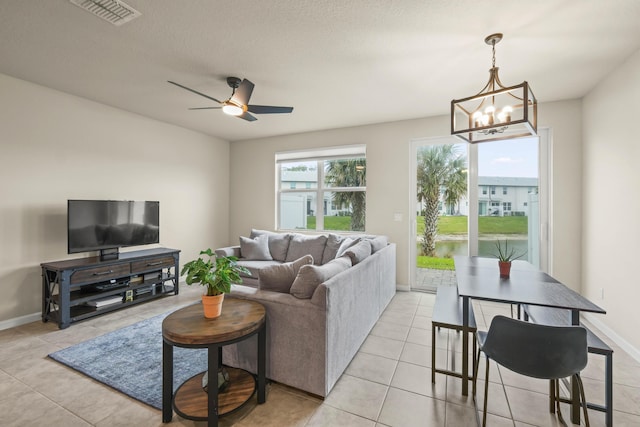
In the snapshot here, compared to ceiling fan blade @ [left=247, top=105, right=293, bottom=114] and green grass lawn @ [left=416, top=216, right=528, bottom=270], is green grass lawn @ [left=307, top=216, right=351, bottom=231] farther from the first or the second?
ceiling fan blade @ [left=247, top=105, right=293, bottom=114]

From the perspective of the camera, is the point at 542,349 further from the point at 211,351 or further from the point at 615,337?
the point at 615,337

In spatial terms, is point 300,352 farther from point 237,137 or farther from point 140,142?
point 237,137

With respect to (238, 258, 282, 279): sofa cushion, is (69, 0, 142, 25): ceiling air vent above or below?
above

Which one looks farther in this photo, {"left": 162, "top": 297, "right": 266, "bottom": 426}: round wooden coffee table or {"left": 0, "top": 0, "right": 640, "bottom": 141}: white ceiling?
{"left": 0, "top": 0, "right": 640, "bottom": 141}: white ceiling

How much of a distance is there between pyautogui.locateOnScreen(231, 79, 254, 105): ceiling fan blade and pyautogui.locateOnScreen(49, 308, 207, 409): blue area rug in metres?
2.43

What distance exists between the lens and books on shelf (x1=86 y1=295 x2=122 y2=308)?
3.44 metres

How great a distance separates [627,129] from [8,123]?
622 centimetres

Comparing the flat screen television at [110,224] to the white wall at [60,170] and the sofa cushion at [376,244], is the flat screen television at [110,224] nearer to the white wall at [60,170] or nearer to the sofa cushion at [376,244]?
the white wall at [60,170]

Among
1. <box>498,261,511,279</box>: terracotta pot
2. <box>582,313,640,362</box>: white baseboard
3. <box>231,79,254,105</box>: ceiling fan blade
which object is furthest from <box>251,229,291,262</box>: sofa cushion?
<box>582,313,640,362</box>: white baseboard

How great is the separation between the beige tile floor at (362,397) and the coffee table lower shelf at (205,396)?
0.10 metres

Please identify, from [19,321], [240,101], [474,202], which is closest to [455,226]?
[474,202]

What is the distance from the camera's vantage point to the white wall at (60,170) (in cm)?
315

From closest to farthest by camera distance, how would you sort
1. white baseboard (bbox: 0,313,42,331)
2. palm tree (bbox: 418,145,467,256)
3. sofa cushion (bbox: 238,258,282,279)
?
white baseboard (bbox: 0,313,42,331) → sofa cushion (bbox: 238,258,282,279) → palm tree (bbox: 418,145,467,256)

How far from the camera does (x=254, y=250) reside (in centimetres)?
470
